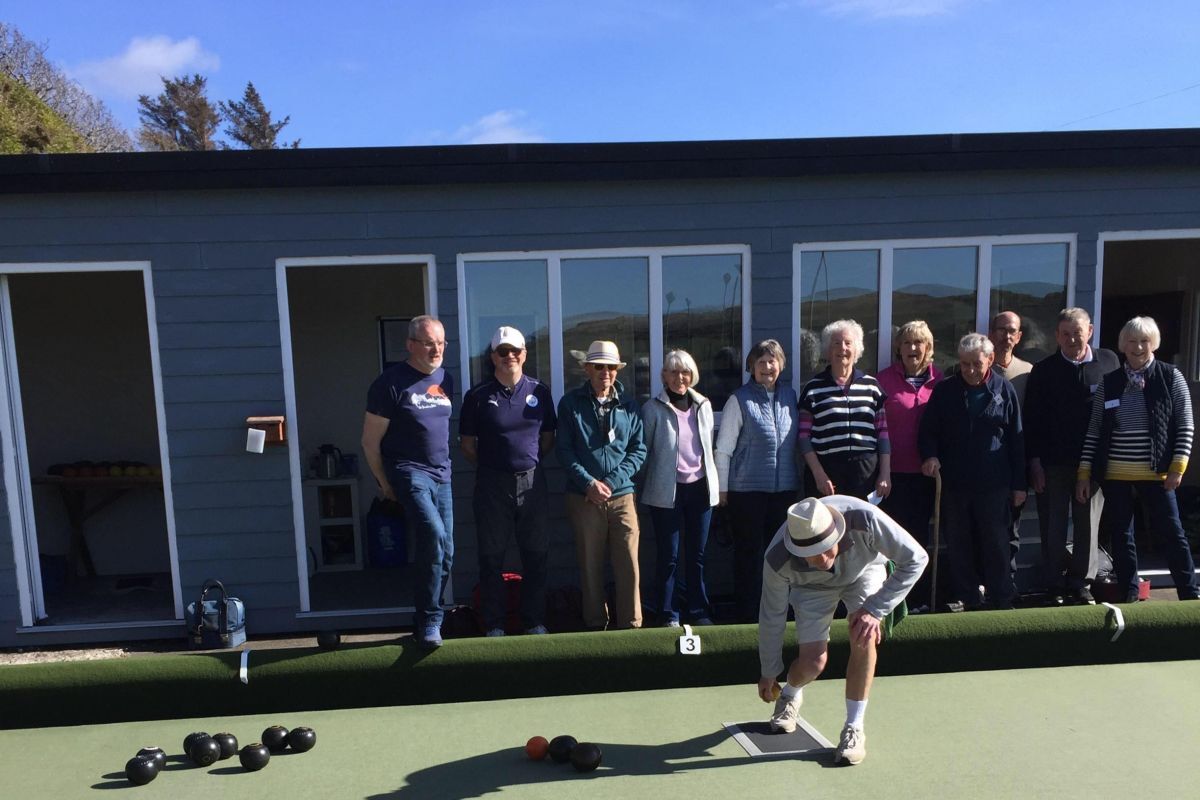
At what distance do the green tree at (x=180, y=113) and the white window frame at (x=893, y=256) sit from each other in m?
30.0

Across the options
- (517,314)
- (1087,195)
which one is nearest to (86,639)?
(517,314)

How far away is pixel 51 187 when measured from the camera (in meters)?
3.78

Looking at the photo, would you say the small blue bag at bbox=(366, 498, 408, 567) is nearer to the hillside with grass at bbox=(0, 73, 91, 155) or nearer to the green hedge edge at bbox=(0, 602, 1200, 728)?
the green hedge edge at bbox=(0, 602, 1200, 728)

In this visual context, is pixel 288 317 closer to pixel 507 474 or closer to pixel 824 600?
pixel 507 474

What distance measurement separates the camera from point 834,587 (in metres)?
2.70

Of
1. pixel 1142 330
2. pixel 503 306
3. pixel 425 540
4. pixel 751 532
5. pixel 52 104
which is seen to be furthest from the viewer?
pixel 52 104

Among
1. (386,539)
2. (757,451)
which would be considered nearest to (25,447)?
(386,539)

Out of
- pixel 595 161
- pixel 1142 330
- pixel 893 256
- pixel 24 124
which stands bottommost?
pixel 1142 330

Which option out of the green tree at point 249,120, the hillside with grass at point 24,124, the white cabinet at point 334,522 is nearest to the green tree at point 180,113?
the green tree at point 249,120

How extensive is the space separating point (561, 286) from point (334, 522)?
105 inches

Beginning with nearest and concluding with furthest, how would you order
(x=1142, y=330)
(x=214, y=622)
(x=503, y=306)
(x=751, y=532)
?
(x=1142, y=330)
(x=751, y=532)
(x=214, y=622)
(x=503, y=306)

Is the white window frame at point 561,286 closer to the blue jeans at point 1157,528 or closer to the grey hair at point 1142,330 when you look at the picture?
the grey hair at point 1142,330

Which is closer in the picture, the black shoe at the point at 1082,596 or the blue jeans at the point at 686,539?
the blue jeans at the point at 686,539

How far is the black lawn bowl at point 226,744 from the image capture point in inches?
106
